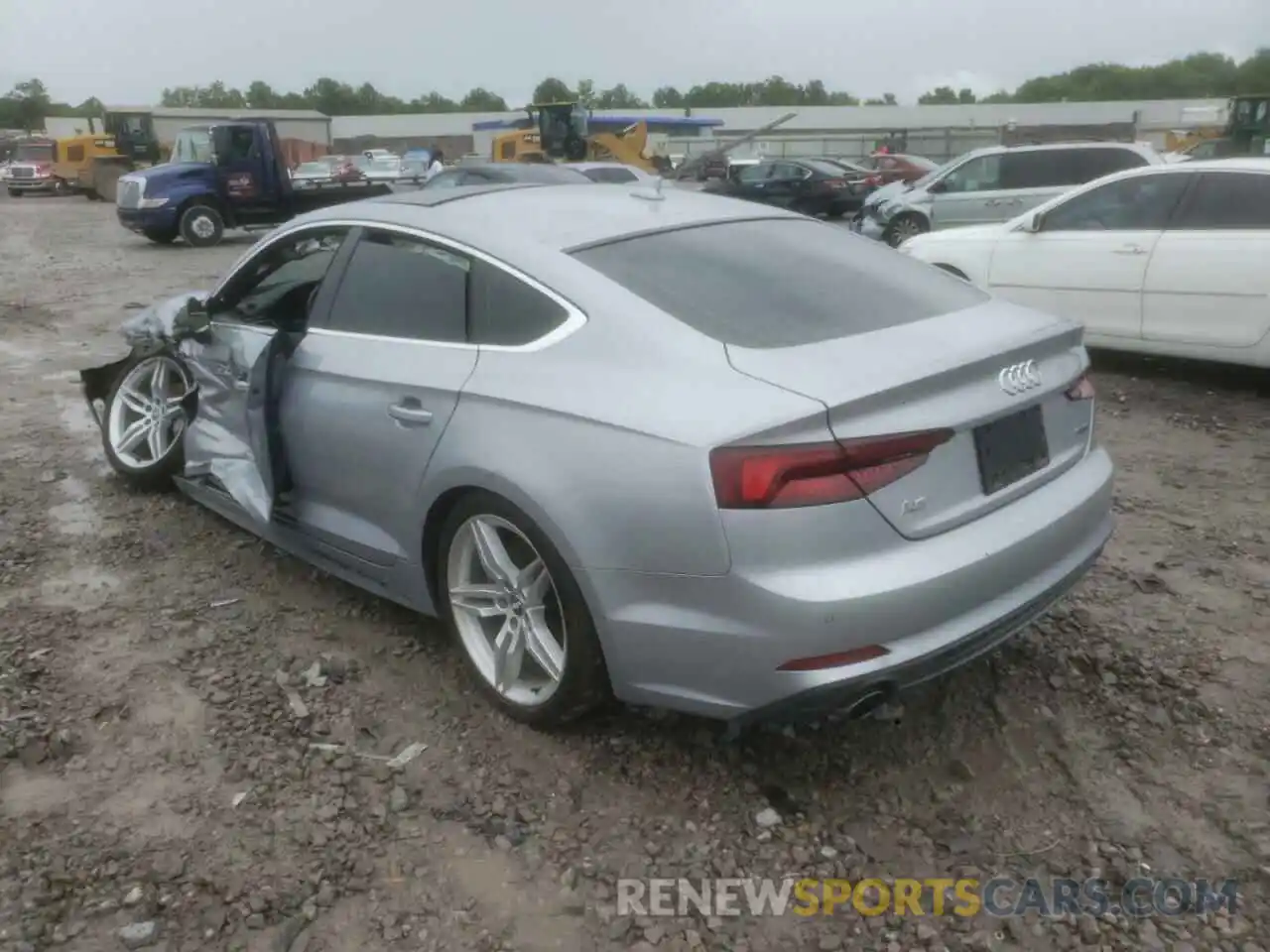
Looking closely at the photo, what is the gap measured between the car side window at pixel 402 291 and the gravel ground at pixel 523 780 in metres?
1.13

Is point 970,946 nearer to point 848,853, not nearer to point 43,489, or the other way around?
point 848,853

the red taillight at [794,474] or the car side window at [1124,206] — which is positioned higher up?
the car side window at [1124,206]

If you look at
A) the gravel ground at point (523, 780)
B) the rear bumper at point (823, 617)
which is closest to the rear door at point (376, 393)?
the gravel ground at point (523, 780)

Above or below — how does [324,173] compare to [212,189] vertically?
above

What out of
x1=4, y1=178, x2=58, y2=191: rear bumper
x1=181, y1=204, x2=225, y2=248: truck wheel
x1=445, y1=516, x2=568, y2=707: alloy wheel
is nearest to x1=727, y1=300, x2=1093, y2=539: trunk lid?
x1=445, y1=516, x2=568, y2=707: alloy wheel

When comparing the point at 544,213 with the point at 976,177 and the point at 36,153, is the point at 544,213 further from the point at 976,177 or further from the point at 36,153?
the point at 36,153

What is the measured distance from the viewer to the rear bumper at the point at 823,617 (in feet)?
8.36

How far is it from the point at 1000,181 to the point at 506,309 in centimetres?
1354

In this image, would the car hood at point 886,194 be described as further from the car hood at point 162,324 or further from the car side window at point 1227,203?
the car hood at point 162,324

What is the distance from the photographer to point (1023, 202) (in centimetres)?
1477

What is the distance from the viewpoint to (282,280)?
179 inches

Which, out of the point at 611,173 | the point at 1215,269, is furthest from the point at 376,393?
the point at 611,173

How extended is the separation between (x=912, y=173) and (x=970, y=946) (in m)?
26.3

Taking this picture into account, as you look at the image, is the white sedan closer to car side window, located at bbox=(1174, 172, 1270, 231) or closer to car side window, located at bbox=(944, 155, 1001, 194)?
car side window, located at bbox=(1174, 172, 1270, 231)
